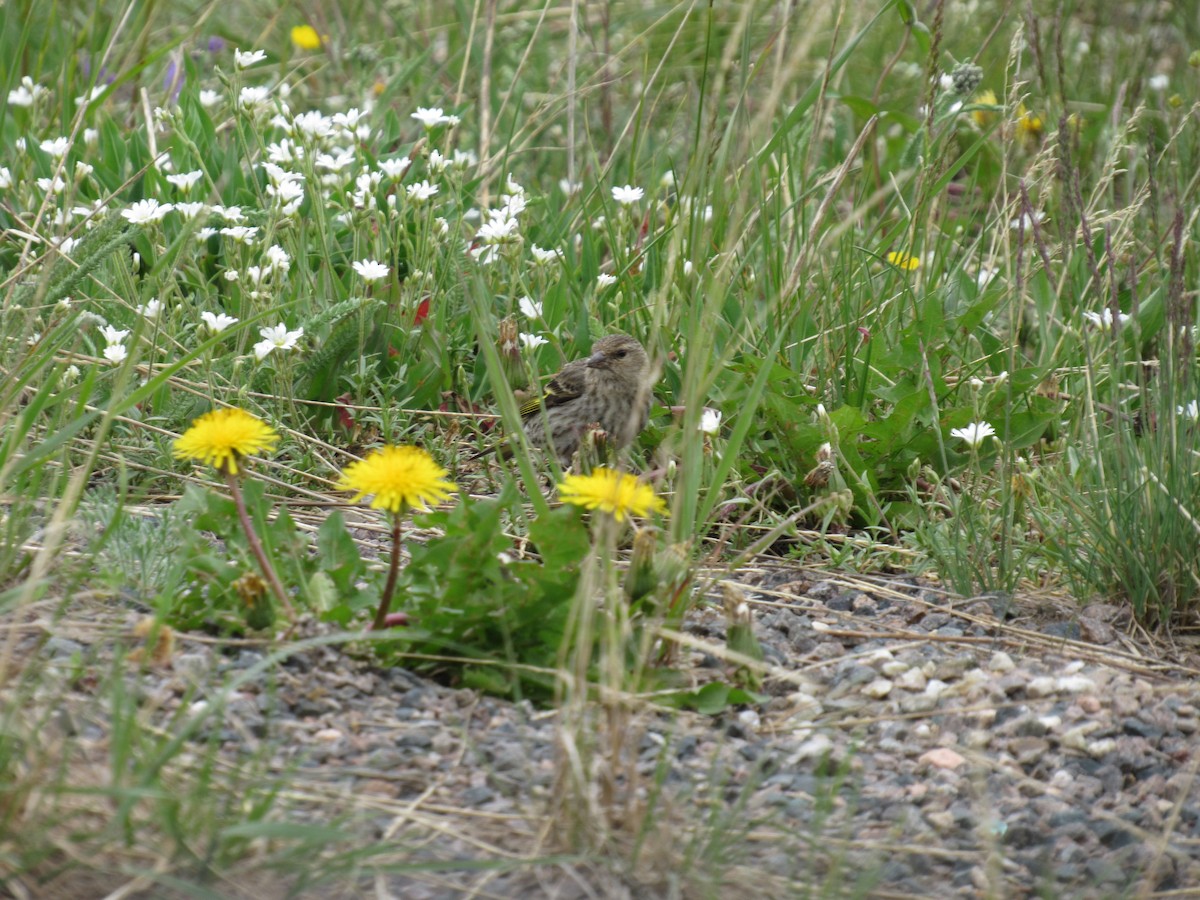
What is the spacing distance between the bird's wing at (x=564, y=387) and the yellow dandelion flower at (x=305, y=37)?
3519 millimetres

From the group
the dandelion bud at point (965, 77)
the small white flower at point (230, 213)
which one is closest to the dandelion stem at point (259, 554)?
the small white flower at point (230, 213)

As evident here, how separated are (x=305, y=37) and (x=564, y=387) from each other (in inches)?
151

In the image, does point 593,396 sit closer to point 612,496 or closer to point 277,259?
point 277,259

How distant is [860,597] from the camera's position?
3.54 meters

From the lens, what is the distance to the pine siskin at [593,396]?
4723mm

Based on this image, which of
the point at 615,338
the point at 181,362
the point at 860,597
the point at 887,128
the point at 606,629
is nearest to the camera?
the point at 606,629

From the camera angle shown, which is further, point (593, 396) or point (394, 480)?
point (593, 396)

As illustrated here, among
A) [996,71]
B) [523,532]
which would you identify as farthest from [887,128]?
[523,532]

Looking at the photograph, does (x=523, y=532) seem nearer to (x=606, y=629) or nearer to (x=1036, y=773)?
(x=606, y=629)

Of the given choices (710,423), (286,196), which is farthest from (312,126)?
(710,423)

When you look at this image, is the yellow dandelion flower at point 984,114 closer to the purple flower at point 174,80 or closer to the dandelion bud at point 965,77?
the dandelion bud at point 965,77

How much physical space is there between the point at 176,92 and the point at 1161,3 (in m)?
5.19

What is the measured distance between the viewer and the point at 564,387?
500 centimetres

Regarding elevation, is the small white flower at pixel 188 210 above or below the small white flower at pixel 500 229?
below
